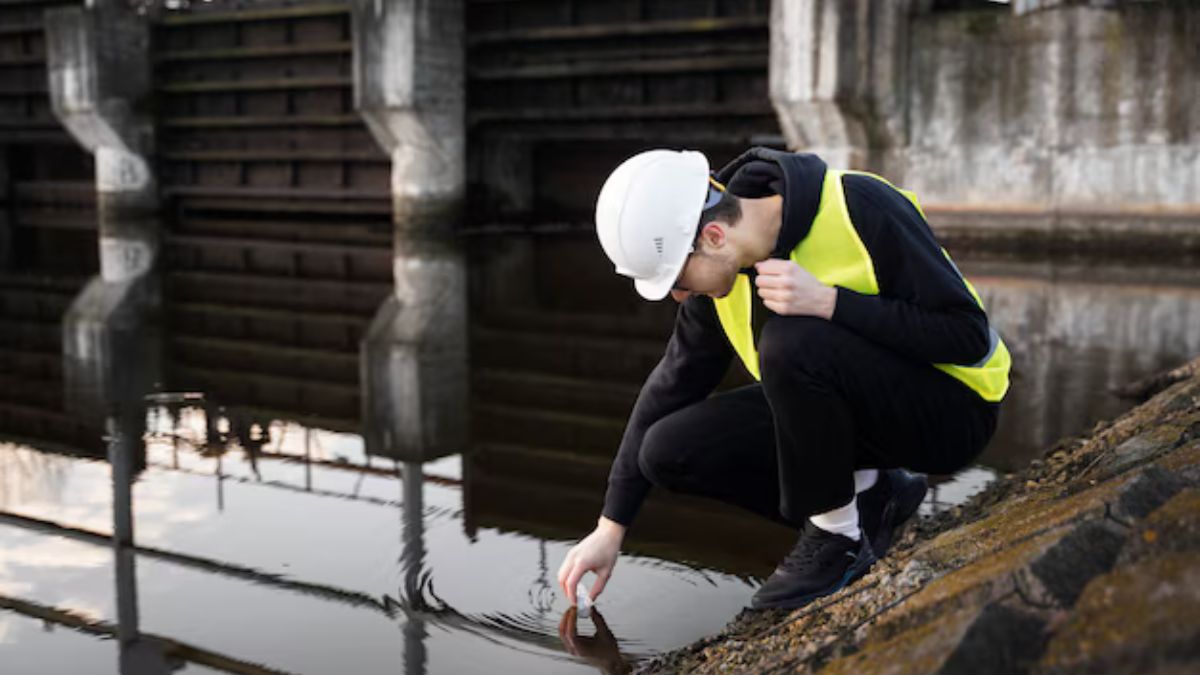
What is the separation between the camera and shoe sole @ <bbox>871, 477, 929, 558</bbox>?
227 centimetres

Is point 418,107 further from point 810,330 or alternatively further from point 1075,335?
point 810,330

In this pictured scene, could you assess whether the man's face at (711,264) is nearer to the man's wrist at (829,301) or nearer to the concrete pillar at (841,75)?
the man's wrist at (829,301)

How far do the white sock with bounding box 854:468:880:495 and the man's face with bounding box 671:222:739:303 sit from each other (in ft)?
1.68

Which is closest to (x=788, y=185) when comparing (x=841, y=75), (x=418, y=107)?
(x=841, y=75)

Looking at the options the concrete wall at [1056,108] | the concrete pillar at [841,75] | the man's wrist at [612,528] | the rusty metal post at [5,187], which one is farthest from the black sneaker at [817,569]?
the rusty metal post at [5,187]

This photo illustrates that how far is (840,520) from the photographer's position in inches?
80.6

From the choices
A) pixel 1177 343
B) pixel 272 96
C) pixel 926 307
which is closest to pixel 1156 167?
pixel 1177 343

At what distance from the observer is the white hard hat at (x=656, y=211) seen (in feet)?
6.02

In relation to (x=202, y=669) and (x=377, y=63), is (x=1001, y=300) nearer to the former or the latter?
(x=202, y=669)

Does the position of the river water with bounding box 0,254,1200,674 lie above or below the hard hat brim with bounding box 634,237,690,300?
below

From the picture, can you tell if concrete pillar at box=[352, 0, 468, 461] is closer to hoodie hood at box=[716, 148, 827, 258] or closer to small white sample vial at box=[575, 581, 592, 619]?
small white sample vial at box=[575, 581, 592, 619]

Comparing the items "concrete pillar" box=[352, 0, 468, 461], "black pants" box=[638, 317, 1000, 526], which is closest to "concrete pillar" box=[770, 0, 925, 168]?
"concrete pillar" box=[352, 0, 468, 461]

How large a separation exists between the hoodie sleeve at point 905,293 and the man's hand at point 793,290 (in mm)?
22

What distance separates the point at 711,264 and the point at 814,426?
296 mm
